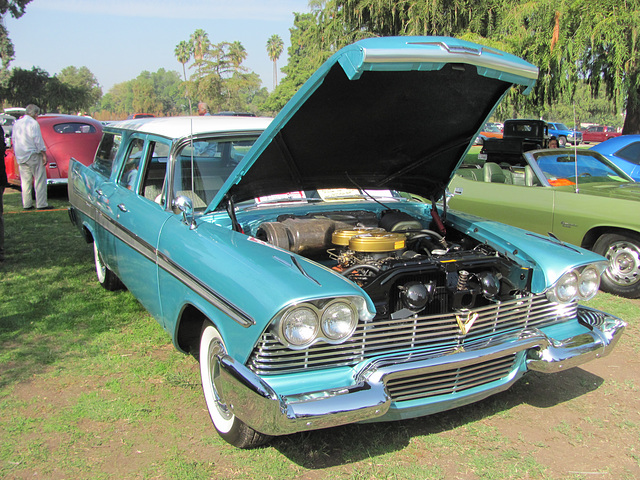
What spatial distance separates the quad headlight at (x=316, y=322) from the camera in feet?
7.77

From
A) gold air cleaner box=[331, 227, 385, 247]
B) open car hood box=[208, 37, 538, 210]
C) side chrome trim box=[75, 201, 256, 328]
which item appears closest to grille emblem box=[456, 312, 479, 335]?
gold air cleaner box=[331, 227, 385, 247]

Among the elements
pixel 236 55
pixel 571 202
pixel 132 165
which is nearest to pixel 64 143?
pixel 132 165

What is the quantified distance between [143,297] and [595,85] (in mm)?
11626

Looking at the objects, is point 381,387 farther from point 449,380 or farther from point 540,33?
point 540,33

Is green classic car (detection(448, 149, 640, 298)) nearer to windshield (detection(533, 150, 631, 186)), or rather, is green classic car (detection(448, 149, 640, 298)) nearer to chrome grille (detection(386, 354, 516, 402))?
windshield (detection(533, 150, 631, 186))

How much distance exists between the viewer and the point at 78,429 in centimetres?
295

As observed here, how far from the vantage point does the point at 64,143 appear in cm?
1030

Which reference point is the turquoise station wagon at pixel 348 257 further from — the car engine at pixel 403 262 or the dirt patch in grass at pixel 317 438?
the dirt patch in grass at pixel 317 438

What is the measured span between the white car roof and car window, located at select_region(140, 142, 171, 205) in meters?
0.10

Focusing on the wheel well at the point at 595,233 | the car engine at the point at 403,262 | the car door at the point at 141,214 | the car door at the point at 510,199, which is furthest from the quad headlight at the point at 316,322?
the wheel well at the point at 595,233

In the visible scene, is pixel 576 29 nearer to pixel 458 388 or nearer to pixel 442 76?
pixel 442 76

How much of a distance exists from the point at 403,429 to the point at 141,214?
2168 mm

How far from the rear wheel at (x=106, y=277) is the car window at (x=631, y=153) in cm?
790

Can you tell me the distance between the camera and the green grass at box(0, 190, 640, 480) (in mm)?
2639
